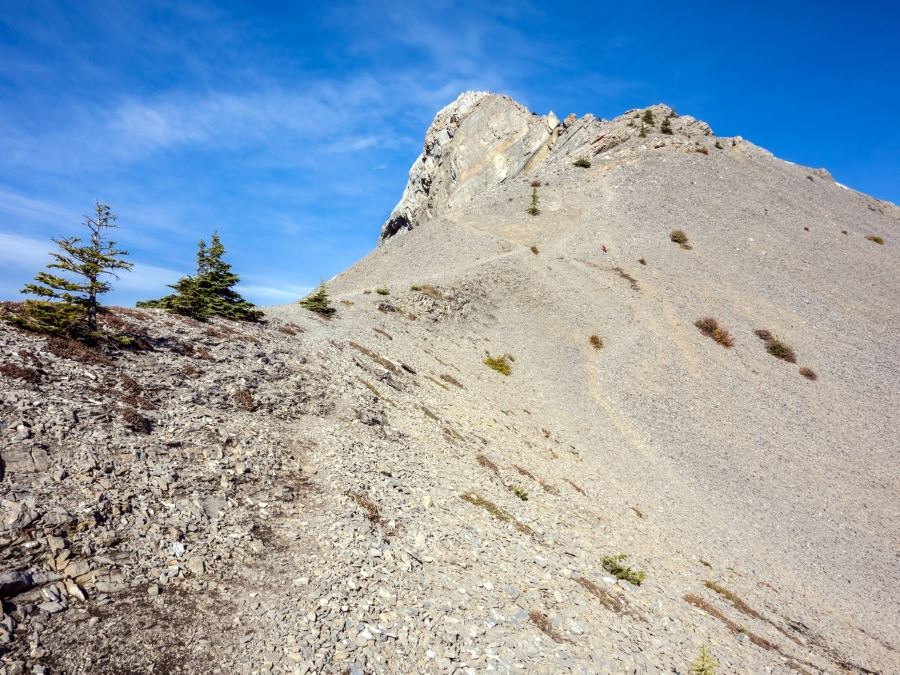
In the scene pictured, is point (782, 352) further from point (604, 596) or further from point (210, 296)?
point (210, 296)

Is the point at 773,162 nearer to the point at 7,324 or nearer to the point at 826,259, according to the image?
the point at 826,259

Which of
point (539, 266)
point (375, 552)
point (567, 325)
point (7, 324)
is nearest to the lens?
point (375, 552)

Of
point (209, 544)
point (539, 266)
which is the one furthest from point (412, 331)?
point (209, 544)

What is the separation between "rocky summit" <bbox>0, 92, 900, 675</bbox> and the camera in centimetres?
923

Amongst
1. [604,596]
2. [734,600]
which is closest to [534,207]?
[734,600]

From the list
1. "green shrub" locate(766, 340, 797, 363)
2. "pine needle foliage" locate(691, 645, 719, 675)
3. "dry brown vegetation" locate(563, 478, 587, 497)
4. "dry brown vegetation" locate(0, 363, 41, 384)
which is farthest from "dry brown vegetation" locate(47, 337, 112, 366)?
"green shrub" locate(766, 340, 797, 363)

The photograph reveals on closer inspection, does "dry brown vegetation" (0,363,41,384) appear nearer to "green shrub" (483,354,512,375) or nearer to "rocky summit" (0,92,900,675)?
"rocky summit" (0,92,900,675)

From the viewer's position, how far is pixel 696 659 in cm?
1218

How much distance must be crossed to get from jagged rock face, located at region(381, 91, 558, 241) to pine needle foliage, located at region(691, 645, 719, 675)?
9305 cm

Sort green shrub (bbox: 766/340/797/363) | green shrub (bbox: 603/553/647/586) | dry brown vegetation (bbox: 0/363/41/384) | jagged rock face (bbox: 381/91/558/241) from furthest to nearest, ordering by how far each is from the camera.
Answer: jagged rock face (bbox: 381/91/558/241) → green shrub (bbox: 766/340/797/363) → green shrub (bbox: 603/553/647/586) → dry brown vegetation (bbox: 0/363/41/384)

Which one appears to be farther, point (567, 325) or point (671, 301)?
point (671, 301)

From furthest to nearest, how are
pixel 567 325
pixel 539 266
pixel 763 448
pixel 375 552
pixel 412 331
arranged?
pixel 539 266 → pixel 567 325 → pixel 412 331 → pixel 763 448 → pixel 375 552

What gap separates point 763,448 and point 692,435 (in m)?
5.30

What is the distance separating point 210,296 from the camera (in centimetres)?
2872
